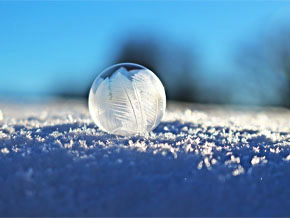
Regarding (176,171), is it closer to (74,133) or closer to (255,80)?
(74,133)

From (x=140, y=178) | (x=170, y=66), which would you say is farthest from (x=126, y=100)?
(x=170, y=66)

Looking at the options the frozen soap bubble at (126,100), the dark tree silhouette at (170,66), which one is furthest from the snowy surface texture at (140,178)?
the dark tree silhouette at (170,66)

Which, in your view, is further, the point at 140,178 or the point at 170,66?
the point at 170,66

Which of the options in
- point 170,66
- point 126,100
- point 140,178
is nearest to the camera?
point 140,178

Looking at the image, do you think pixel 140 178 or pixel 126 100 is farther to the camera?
pixel 126 100

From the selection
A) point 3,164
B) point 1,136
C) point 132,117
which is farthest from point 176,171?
point 1,136

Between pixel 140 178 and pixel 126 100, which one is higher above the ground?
pixel 126 100

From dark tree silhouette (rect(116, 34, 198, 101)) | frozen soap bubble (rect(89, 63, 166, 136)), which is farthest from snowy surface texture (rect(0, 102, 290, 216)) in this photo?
dark tree silhouette (rect(116, 34, 198, 101))

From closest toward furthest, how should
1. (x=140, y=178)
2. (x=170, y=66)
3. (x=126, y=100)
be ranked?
1. (x=140, y=178)
2. (x=126, y=100)
3. (x=170, y=66)

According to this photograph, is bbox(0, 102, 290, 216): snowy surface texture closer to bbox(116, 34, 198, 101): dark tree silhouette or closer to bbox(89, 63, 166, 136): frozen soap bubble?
bbox(89, 63, 166, 136): frozen soap bubble

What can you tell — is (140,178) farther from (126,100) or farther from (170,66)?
(170,66)
